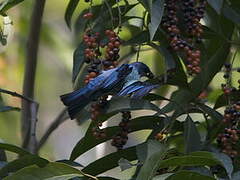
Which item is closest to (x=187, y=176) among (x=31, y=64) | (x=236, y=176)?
(x=236, y=176)

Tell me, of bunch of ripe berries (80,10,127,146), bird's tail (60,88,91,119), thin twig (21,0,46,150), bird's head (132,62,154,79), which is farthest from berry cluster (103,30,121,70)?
thin twig (21,0,46,150)

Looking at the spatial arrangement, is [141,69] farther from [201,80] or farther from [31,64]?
[31,64]

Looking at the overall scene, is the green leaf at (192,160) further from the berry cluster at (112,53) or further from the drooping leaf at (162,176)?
the berry cluster at (112,53)

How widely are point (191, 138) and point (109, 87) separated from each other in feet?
0.85

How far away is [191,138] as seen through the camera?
1.81 meters

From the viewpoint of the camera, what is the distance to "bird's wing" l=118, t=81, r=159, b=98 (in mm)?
1724

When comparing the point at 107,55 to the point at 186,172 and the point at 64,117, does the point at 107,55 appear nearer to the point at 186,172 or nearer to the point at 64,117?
the point at 186,172

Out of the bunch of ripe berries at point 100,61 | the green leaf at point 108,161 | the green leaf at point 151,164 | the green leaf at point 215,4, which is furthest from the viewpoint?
the green leaf at point 108,161

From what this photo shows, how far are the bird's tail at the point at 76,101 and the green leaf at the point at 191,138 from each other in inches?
11.1

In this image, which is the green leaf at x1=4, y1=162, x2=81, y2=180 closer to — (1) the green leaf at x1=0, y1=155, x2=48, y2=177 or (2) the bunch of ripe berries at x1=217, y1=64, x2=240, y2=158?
(1) the green leaf at x1=0, y1=155, x2=48, y2=177

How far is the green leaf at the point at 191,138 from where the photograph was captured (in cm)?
180

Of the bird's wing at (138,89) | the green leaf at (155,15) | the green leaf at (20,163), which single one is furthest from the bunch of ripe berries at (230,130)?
the green leaf at (20,163)

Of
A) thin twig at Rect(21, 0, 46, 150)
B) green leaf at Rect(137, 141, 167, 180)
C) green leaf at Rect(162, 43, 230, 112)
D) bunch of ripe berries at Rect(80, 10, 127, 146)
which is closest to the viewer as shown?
green leaf at Rect(137, 141, 167, 180)

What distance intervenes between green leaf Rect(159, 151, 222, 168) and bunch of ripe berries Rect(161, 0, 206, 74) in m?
0.26
